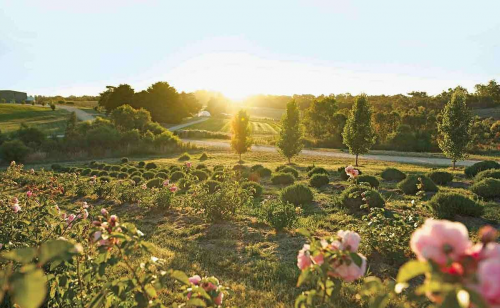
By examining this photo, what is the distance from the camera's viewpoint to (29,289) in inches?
40.5

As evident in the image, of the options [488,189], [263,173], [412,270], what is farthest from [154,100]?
[412,270]

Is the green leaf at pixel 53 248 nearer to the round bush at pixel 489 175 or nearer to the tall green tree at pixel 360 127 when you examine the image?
the round bush at pixel 489 175

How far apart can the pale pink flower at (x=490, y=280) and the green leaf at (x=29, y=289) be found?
4.12ft

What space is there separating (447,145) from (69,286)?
1840cm

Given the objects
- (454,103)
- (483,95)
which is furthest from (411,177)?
(483,95)

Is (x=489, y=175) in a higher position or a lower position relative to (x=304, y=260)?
lower

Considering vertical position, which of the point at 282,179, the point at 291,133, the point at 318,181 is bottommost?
the point at 282,179

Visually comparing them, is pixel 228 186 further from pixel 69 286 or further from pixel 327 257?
pixel 327 257

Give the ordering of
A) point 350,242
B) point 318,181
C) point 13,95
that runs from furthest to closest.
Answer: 1. point 13,95
2. point 318,181
3. point 350,242

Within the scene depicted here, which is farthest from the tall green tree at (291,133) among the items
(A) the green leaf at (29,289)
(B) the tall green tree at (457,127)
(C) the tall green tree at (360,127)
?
(A) the green leaf at (29,289)

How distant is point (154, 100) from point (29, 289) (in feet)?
184

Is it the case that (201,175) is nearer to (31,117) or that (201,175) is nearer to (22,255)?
(22,255)

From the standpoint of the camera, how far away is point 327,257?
1.55 m

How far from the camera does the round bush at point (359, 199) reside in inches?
292
